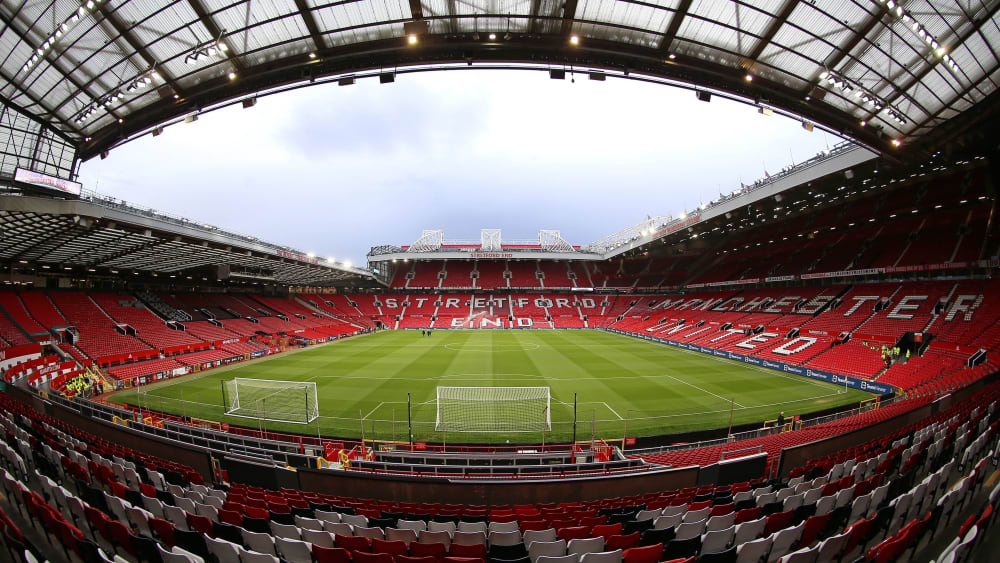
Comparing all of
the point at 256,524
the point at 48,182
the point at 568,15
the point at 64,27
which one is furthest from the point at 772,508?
the point at 48,182

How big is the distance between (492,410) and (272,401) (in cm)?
1010

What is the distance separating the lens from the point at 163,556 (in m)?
3.44

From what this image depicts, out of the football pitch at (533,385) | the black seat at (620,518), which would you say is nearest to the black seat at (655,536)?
the black seat at (620,518)

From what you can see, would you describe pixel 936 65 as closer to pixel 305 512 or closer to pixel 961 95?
pixel 961 95

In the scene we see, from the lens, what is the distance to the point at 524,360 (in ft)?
88.6

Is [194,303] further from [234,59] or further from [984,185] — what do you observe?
[984,185]

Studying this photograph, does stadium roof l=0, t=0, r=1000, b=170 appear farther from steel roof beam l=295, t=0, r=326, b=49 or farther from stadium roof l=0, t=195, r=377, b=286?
stadium roof l=0, t=195, r=377, b=286

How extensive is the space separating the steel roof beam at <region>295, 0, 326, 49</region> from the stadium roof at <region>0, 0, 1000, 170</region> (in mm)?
33

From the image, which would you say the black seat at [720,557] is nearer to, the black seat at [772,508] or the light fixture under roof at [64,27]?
the black seat at [772,508]

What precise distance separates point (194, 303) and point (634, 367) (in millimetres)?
41663

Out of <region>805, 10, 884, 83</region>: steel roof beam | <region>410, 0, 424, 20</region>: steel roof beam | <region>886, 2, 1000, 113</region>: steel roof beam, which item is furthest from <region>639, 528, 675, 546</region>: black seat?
<region>886, 2, 1000, 113</region>: steel roof beam

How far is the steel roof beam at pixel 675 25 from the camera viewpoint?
786 centimetres

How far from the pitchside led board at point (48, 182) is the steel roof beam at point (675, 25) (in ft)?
80.2

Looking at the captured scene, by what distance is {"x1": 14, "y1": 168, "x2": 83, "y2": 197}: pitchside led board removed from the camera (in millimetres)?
14875
